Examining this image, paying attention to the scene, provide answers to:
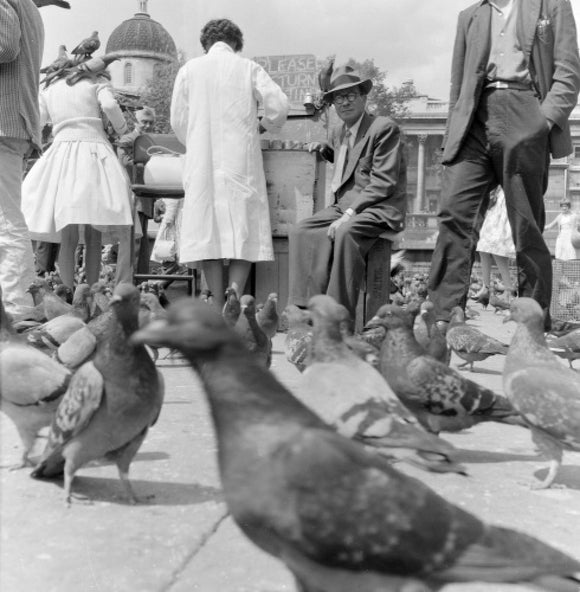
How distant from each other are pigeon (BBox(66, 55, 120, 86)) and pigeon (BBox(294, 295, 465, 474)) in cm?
481

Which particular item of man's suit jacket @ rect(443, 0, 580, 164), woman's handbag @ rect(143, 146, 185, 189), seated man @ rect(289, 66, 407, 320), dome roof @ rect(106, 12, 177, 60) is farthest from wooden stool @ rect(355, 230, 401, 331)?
dome roof @ rect(106, 12, 177, 60)

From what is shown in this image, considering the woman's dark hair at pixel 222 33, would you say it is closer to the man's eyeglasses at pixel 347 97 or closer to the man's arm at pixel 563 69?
the man's eyeglasses at pixel 347 97

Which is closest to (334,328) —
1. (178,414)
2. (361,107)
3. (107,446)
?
(107,446)

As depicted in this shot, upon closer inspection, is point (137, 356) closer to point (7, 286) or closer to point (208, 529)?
point (208, 529)

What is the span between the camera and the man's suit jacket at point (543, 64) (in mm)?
5234

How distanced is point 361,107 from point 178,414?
10.6 ft

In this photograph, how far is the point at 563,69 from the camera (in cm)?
523

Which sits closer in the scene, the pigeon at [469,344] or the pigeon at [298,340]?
the pigeon at [298,340]

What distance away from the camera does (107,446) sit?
2707 mm

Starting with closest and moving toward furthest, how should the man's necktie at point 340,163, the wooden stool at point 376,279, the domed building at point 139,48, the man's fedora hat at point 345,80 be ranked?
the man's fedora hat at point 345,80 → the wooden stool at point 376,279 → the man's necktie at point 340,163 → the domed building at point 139,48

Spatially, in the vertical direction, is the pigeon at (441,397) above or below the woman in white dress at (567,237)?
above

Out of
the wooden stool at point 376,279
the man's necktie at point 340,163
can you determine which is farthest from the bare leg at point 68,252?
the wooden stool at point 376,279

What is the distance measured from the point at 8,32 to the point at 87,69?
6.02 feet

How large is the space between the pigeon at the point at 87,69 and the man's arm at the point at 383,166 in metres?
2.57
